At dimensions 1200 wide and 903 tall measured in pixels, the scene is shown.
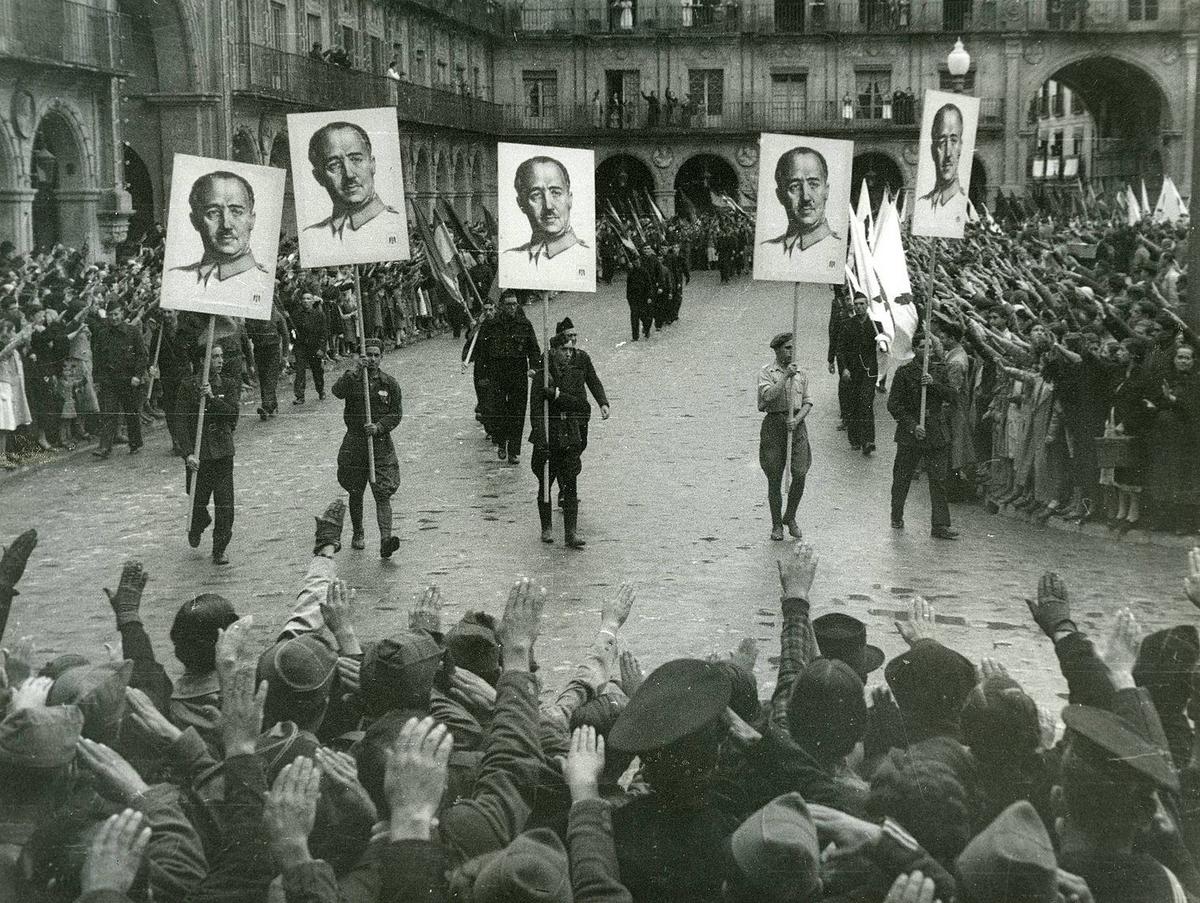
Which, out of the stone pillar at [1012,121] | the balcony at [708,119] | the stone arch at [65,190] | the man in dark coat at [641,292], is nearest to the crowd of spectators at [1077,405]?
the man in dark coat at [641,292]

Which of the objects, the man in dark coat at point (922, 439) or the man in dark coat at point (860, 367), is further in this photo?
the man in dark coat at point (860, 367)

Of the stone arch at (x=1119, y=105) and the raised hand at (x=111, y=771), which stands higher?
the stone arch at (x=1119, y=105)

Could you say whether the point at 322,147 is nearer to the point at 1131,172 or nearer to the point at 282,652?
the point at 282,652

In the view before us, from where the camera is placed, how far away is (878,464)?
47.2 ft

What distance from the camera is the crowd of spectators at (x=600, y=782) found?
2.87 m

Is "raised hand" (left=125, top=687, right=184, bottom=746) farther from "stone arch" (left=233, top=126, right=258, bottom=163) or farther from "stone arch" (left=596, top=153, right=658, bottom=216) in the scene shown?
"stone arch" (left=596, top=153, right=658, bottom=216)

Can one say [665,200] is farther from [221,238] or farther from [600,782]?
[600,782]

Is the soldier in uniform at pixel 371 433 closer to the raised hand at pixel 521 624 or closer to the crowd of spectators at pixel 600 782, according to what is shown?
the crowd of spectators at pixel 600 782

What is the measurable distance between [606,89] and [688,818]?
51.6 metres

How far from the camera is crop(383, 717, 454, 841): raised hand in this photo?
296cm

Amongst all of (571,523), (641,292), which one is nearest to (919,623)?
(571,523)

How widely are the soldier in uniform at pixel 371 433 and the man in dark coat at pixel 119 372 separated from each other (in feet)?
16.7

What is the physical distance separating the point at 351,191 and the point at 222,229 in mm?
975

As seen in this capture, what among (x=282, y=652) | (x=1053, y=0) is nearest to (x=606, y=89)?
(x=1053, y=0)
